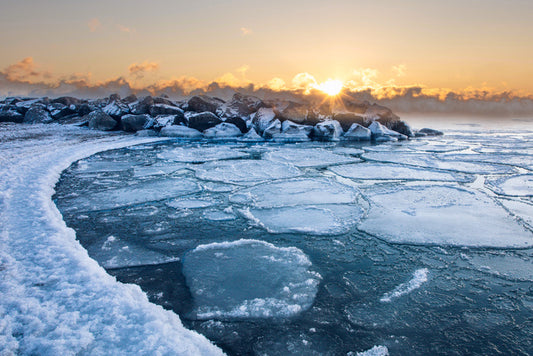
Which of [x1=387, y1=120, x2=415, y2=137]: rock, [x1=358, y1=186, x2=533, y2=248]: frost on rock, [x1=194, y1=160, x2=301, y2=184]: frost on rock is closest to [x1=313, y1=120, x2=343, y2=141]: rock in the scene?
[x1=387, y1=120, x2=415, y2=137]: rock

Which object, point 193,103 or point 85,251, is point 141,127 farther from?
point 85,251

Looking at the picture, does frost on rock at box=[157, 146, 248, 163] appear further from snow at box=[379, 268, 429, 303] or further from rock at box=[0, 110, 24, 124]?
rock at box=[0, 110, 24, 124]

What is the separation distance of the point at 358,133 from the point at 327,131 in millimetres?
1540

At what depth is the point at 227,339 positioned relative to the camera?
1986 millimetres

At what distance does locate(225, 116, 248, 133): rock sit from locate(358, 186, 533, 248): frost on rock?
1229cm

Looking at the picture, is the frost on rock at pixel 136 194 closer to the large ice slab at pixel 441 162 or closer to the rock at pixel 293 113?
the large ice slab at pixel 441 162

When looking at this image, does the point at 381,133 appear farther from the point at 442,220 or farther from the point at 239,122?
the point at 442,220

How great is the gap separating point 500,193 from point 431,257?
131 inches

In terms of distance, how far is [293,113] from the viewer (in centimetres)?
1717

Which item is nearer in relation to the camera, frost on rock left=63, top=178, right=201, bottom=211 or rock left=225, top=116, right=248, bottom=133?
frost on rock left=63, top=178, right=201, bottom=211

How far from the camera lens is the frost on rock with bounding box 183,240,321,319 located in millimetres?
2291

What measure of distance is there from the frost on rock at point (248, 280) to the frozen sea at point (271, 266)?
0.6 inches

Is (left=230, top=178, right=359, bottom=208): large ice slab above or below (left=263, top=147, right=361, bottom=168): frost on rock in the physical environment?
above

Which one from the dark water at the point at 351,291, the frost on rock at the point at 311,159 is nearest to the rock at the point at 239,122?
the frost on rock at the point at 311,159
